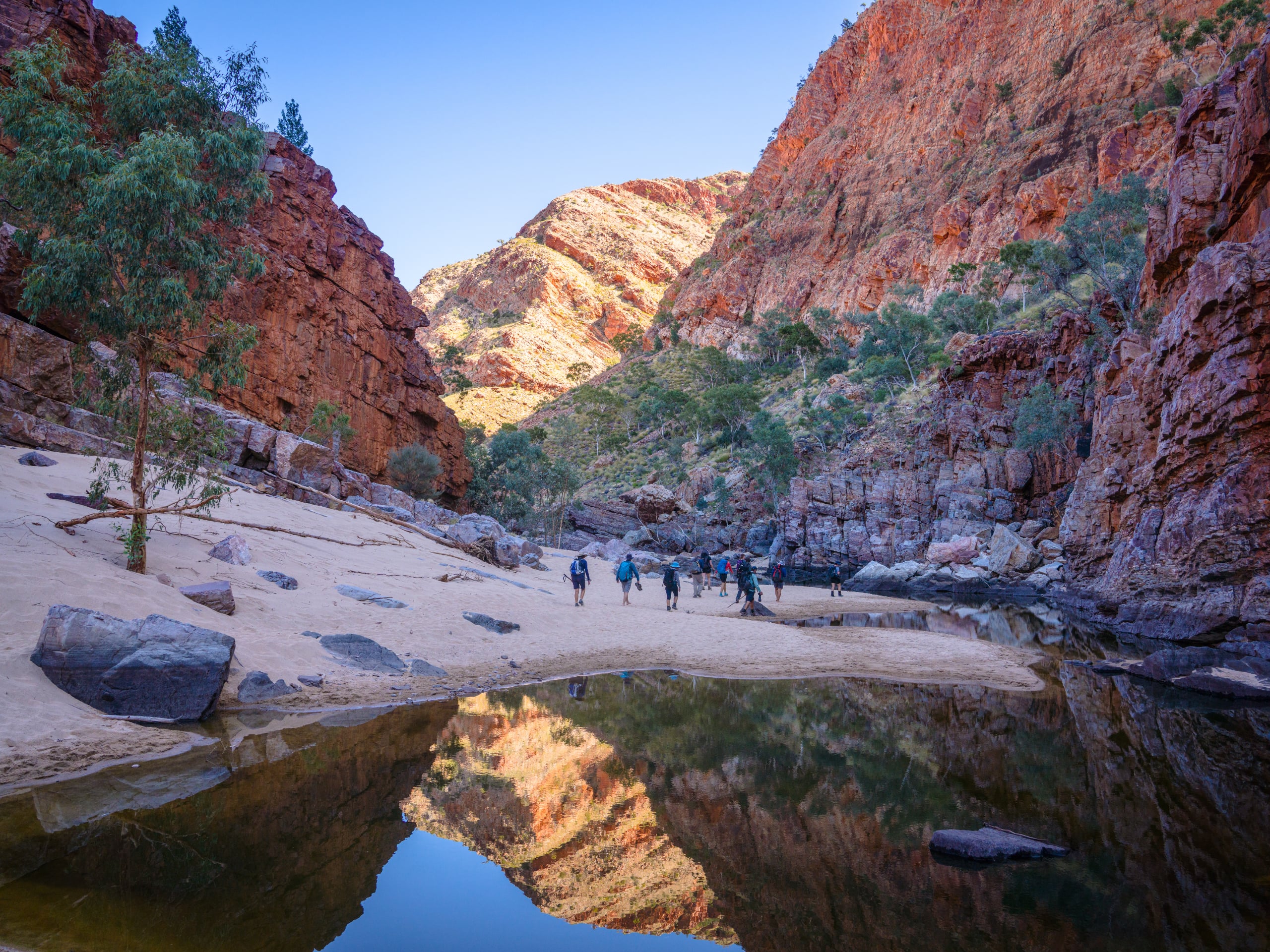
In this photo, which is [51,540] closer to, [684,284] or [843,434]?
[843,434]

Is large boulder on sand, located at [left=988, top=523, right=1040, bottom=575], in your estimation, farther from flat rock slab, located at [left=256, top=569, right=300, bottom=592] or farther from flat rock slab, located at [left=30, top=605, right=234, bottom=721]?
flat rock slab, located at [left=30, top=605, right=234, bottom=721]

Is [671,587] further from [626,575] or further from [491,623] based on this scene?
[491,623]

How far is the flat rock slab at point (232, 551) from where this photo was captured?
12195 mm

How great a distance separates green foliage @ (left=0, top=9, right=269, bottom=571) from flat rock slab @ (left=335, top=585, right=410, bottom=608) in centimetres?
300

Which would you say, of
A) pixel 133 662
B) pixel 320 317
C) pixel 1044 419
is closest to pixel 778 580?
pixel 133 662

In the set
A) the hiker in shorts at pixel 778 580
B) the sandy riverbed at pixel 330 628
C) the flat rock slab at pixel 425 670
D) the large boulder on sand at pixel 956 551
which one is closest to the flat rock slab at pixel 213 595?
the sandy riverbed at pixel 330 628

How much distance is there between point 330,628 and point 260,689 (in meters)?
2.46

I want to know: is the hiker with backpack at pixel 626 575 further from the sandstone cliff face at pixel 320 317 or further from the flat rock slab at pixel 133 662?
the sandstone cliff face at pixel 320 317

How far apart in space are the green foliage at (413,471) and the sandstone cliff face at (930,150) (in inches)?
2639

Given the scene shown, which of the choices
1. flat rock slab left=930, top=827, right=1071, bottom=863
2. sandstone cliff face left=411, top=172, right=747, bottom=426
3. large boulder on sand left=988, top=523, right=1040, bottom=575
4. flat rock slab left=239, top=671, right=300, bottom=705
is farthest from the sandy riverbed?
sandstone cliff face left=411, top=172, right=747, bottom=426

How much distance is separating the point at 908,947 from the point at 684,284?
13839 cm

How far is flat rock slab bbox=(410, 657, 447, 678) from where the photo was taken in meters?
10.6

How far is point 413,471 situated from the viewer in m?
40.2

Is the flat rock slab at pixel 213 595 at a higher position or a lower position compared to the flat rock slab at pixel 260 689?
higher
